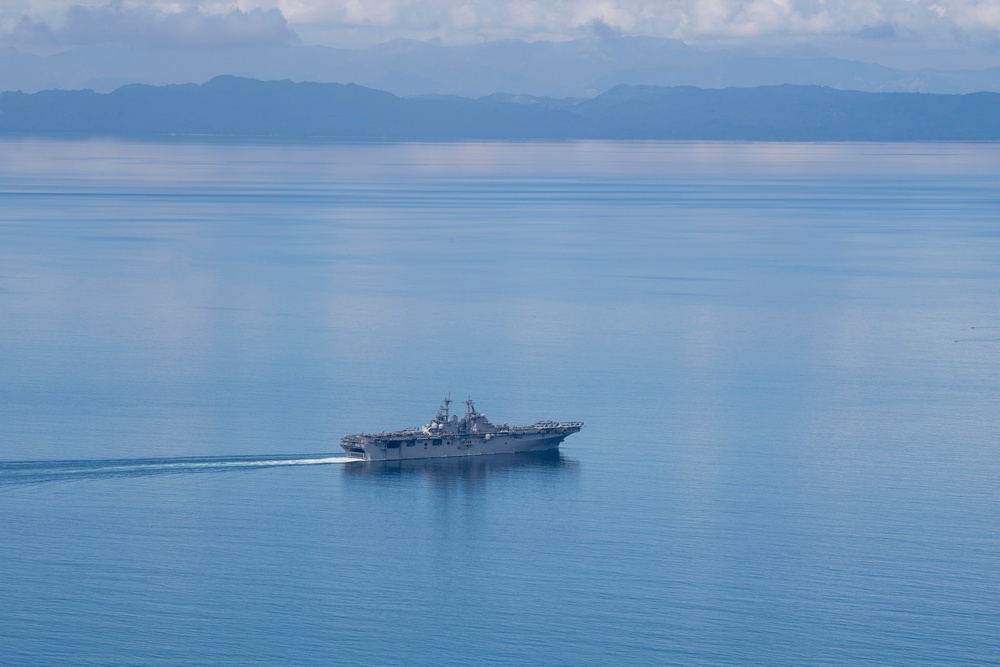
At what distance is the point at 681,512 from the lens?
37.1 m

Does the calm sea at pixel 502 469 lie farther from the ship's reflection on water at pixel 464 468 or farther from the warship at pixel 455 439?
the warship at pixel 455 439

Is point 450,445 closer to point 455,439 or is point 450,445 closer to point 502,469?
point 455,439

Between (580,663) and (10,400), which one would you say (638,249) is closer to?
(10,400)

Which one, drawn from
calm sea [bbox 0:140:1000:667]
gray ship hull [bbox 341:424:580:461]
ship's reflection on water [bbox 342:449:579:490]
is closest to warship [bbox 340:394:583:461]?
gray ship hull [bbox 341:424:580:461]

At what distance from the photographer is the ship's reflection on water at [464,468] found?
1610 inches

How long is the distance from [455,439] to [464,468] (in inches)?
45.1

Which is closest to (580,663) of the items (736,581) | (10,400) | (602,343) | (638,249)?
(736,581)

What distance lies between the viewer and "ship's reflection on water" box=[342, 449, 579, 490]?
4091 cm

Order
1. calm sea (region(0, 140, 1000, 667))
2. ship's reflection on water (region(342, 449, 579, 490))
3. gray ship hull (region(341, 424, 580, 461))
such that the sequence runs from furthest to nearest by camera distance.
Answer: gray ship hull (region(341, 424, 580, 461)), ship's reflection on water (region(342, 449, 579, 490)), calm sea (region(0, 140, 1000, 667))

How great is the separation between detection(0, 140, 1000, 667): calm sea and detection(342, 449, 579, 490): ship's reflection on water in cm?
15

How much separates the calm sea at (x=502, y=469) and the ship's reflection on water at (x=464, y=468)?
150 mm

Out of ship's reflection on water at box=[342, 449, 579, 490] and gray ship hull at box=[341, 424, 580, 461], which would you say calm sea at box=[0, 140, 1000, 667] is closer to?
ship's reflection on water at box=[342, 449, 579, 490]

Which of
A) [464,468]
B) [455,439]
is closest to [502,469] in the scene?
[464,468]

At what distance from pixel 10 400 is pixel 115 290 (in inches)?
1135
